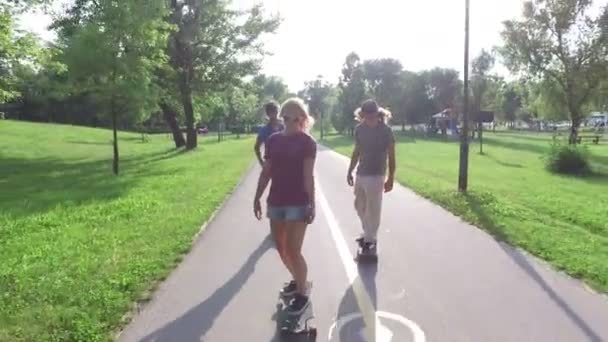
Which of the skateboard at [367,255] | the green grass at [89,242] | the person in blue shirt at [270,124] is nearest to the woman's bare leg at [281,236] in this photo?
the green grass at [89,242]

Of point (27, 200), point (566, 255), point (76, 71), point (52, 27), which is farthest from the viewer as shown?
point (52, 27)

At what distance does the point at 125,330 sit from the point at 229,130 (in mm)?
93493

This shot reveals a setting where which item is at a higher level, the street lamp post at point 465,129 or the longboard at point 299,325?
the street lamp post at point 465,129

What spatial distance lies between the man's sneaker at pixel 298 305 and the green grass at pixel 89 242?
4.68 ft

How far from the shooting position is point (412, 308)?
5254mm

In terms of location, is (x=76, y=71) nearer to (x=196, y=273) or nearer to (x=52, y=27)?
(x=52, y=27)

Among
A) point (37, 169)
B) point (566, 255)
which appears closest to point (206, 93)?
point (37, 169)

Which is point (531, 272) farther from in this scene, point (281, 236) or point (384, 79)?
point (384, 79)

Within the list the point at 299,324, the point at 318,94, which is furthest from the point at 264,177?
the point at 318,94

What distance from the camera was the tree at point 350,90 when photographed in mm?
68688

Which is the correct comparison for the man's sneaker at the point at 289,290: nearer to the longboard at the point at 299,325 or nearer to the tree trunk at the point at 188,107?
the longboard at the point at 299,325

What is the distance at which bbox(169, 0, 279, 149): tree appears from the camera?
35.8m

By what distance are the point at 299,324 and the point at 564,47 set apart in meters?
40.6

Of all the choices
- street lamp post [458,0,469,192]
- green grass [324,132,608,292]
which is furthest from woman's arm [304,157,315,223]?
street lamp post [458,0,469,192]
